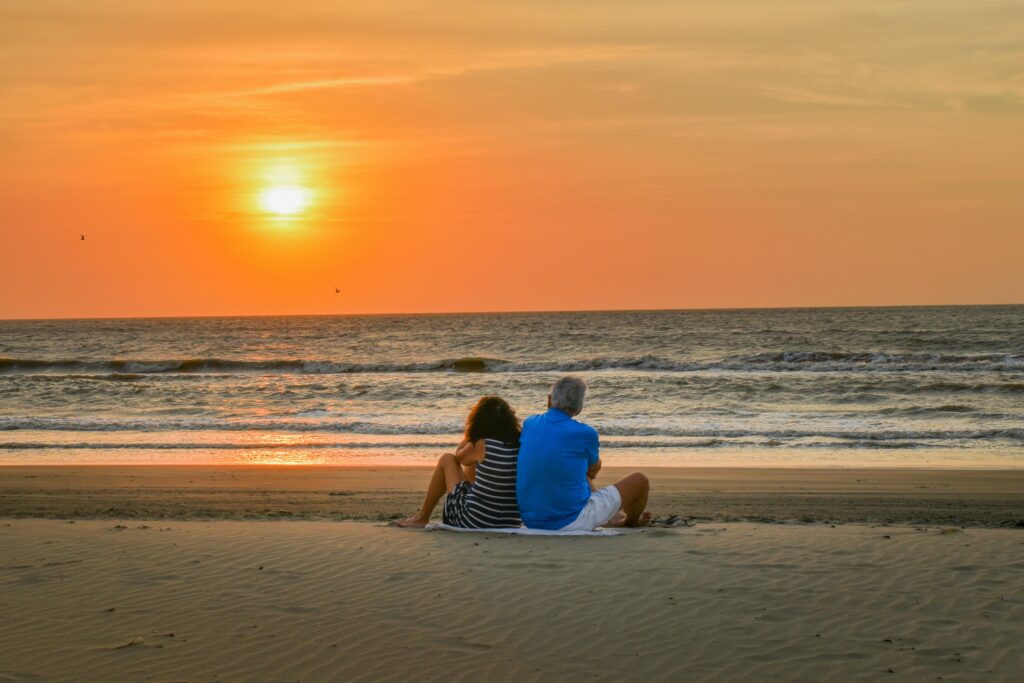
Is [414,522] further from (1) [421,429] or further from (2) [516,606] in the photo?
(1) [421,429]

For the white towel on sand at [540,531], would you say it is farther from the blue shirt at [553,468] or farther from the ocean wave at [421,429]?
the ocean wave at [421,429]

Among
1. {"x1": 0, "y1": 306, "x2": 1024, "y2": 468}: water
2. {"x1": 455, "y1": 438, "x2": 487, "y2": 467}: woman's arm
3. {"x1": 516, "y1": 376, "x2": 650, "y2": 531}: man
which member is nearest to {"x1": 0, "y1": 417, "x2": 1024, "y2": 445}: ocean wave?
{"x1": 0, "y1": 306, "x2": 1024, "y2": 468}: water

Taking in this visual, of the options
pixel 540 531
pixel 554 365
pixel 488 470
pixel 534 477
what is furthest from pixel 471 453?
pixel 554 365

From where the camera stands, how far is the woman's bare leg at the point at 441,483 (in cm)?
842

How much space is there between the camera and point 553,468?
25.1ft

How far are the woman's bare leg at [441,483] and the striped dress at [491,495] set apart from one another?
165 millimetres

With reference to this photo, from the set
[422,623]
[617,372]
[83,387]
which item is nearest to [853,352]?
[617,372]

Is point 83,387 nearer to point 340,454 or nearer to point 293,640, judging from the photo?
point 340,454

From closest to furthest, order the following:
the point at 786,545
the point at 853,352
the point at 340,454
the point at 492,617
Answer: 1. the point at 492,617
2. the point at 786,545
3. the point at 340,454
4. the point at 853,352

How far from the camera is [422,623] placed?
5.75m

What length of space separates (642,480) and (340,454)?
962 centimetres

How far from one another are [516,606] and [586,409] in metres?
19.2

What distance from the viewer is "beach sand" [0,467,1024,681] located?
200 inches

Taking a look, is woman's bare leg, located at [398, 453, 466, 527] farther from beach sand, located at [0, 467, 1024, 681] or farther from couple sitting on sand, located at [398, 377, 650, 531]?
beach sand, located at [0, 467, 1024, 681]
